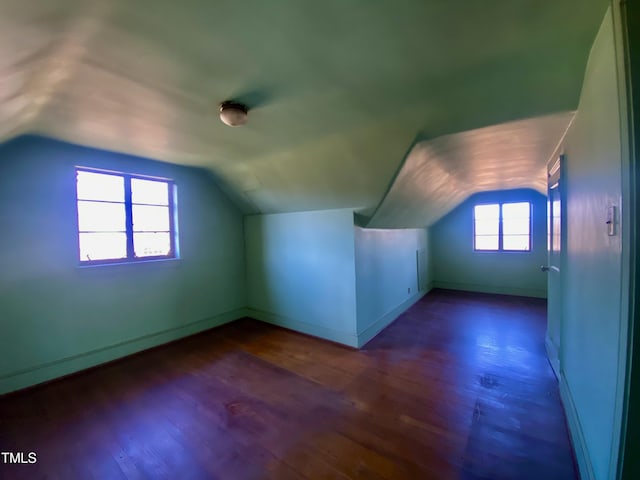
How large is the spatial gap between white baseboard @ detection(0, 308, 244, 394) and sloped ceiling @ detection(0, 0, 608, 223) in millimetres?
2199

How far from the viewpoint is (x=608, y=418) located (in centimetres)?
109

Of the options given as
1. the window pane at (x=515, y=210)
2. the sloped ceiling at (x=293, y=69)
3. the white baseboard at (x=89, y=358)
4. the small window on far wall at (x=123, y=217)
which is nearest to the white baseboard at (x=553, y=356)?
the sloped ceiling at (x=293, y=69)

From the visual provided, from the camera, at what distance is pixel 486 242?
19.1 ft

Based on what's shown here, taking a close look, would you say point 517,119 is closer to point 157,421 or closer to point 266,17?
point 266,17

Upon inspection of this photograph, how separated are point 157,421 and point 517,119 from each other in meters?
3.65

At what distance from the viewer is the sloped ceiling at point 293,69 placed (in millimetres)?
1099

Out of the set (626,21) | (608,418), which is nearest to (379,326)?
(608,418)

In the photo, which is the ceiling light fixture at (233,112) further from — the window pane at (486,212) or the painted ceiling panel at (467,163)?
the window pane at (486,212)

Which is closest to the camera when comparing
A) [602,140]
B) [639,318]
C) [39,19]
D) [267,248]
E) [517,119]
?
[639,318]

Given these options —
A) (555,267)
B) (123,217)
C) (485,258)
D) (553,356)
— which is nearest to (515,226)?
(485,258)

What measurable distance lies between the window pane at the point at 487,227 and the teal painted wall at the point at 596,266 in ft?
14.1

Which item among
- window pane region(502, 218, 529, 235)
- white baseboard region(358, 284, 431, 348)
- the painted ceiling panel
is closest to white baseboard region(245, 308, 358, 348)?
white baseboard region(358, 284, 431, 348)

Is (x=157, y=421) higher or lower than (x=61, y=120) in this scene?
lower

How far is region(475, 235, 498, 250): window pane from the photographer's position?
18.8 ft
